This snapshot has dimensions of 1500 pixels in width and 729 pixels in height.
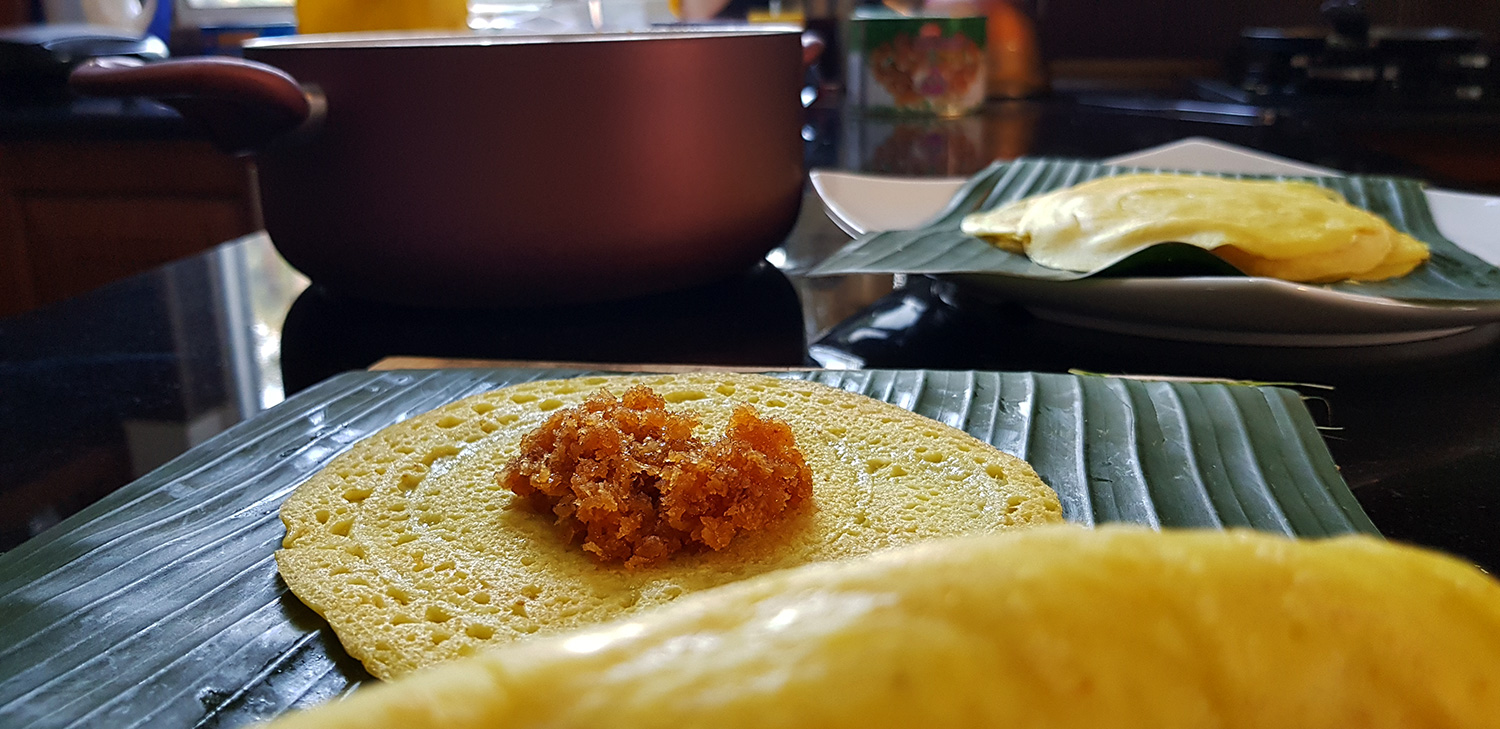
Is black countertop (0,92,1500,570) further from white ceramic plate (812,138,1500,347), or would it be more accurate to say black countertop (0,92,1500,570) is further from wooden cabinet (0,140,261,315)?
wooden cabinet (0,140,261,315)

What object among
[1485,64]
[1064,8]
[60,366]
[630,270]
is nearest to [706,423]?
[630,270]

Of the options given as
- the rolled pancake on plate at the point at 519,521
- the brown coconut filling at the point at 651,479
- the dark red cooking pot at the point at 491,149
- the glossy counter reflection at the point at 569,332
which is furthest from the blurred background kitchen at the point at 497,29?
the brown coconut filling at the point at 651,479

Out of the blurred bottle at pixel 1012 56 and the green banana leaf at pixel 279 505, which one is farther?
the blurred bottle at pixel 1012 56

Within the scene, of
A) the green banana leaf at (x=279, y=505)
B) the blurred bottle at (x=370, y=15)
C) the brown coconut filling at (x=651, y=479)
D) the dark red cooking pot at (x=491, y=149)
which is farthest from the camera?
the blurred bottle at (x=370, y=15)

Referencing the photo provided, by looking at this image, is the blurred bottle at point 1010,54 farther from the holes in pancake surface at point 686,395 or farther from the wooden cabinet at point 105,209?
the holes in pancake surface at point 686,395

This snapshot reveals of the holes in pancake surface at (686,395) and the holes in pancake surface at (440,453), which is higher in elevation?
the holes in pancake surface at (686,395)

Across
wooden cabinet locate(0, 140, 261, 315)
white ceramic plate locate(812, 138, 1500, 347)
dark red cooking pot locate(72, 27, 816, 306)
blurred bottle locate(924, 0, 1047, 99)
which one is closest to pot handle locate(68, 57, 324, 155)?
dark red cooking pot locate(72, 27, 816, 306)

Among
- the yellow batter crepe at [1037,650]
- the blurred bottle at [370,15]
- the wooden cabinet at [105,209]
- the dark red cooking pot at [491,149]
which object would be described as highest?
the blurred bottle at [370,15]
